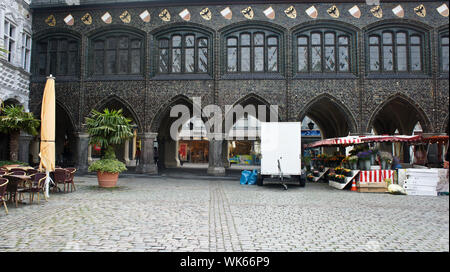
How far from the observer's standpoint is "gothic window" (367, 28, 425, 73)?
1903 centimetres

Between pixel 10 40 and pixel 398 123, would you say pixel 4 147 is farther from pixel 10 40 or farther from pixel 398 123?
pixel 398 123

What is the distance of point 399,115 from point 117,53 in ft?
68.1

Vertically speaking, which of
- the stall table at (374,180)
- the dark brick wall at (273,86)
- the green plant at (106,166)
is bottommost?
the stall table at (374,180)

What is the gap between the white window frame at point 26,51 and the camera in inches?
790

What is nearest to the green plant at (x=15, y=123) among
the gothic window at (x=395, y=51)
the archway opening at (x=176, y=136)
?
the archway opening at (x=176, y=136)

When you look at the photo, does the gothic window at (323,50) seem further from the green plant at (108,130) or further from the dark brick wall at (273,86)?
the green plant at (108,130)

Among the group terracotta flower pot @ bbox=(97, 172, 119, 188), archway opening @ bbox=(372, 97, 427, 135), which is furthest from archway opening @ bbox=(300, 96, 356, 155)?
terracotta flower pot @ bbox=(97, 172, 119, 188)

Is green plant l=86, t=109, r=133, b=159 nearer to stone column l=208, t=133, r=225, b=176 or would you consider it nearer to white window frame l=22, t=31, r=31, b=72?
stone column l=208, t=133, r=225, b=176

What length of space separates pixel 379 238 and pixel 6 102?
2153cm

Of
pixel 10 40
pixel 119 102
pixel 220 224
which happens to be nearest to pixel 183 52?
pixel 119 102

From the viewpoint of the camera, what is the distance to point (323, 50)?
19.4 m

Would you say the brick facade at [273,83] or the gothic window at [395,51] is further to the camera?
the gothic window at [395,51]

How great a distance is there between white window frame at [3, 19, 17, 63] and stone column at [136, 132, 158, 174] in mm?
9100

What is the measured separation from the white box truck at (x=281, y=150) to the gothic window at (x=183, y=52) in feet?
27.4
